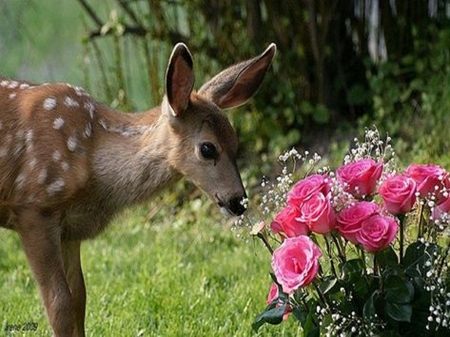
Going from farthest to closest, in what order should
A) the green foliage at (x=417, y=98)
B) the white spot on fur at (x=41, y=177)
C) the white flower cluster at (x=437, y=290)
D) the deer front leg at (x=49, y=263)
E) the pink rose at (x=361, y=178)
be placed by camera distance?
the green foliage at (x=417, y=98)
the white spot on fur at (x=41, y=177)
the deer front leg at (x=49, y=263)
the pink rose at (x=361, y=178)
the white flower cluster at (x=437, y=290)

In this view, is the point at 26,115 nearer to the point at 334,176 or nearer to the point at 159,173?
the point at 159,173

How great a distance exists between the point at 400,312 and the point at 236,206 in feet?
3.17

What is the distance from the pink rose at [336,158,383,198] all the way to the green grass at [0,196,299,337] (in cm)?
100

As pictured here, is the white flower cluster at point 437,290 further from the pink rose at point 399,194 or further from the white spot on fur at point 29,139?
the white spot on fur at point 29,139

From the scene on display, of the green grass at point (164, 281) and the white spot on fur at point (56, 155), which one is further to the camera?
the green grass at point (164, 281)

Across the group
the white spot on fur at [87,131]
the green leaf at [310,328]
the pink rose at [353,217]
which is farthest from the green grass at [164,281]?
the pink rose at [353,217]

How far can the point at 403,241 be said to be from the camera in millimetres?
4469

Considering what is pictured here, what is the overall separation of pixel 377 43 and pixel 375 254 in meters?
4.38

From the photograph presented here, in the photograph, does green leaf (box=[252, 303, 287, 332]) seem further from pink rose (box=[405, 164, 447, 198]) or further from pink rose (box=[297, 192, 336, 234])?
pink rose (box=[405, 164, 447, 198])

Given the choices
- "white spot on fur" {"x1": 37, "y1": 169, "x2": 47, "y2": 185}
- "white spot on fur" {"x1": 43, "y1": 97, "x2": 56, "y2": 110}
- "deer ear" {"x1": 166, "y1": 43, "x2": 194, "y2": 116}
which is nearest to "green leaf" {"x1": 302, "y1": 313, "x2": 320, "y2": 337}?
"deer ear" {"x1": 166, "y1": 43, "x2": 194, "y2": 116}

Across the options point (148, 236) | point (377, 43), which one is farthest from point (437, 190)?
point (377, 43)

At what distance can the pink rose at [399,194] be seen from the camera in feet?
14.1

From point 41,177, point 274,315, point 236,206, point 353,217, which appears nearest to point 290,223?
point 353,217

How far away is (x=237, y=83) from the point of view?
5.34m
